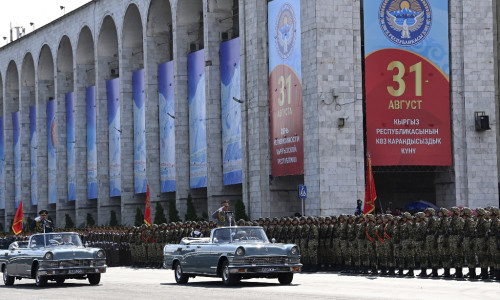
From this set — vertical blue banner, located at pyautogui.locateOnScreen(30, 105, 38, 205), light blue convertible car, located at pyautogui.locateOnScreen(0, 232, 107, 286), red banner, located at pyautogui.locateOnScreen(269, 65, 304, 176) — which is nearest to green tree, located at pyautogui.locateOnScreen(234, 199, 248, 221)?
red banner, located at pyautogui.locateOnScreen(269, 65, 304, 176)

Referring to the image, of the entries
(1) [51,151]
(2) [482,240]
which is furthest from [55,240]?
(1) [51,151]

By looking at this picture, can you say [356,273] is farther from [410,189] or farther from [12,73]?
[12,73]

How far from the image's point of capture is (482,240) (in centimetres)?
2491

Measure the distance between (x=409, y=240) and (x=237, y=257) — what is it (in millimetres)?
5392

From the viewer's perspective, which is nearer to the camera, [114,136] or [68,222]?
[114,136]

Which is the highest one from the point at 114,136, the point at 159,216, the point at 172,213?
the point at 114,136

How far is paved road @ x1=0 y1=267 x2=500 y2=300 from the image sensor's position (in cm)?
2070

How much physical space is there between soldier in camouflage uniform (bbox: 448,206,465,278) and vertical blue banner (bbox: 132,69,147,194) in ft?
120

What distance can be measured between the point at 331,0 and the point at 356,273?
50.8 feet

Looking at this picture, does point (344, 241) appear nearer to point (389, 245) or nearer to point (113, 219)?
point (389, 245)

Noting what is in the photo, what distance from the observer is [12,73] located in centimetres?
8612

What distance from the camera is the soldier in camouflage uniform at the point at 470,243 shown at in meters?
25.1

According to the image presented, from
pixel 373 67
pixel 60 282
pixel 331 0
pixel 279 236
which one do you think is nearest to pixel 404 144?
pixel 373 67

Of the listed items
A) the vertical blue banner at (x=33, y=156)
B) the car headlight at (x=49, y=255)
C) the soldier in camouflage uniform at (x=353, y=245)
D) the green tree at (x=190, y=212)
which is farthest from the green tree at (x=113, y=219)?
the car headlight at (x=49, y=255)
